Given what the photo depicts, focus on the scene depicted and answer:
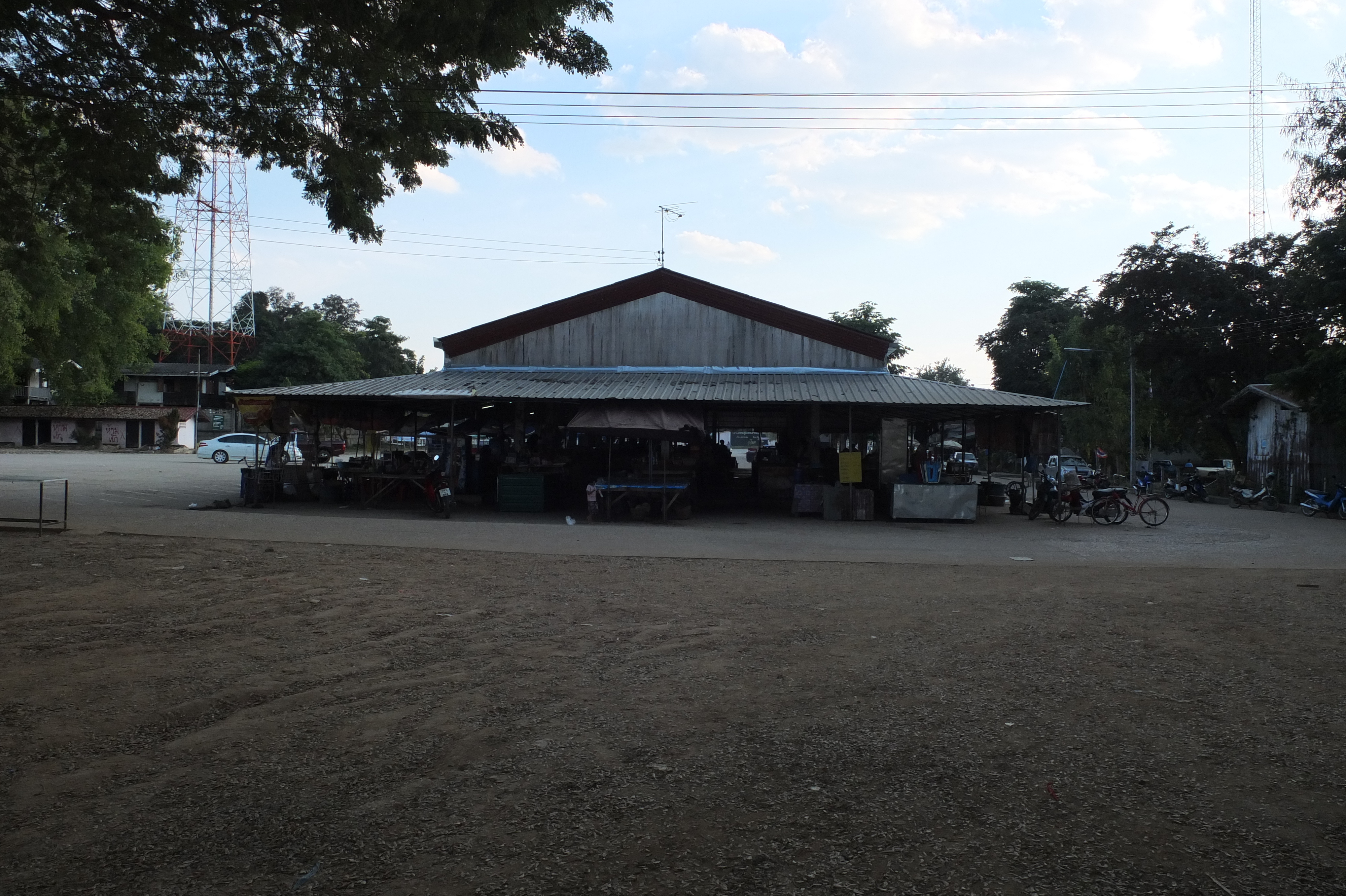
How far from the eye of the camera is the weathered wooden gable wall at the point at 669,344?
2197 centimetres

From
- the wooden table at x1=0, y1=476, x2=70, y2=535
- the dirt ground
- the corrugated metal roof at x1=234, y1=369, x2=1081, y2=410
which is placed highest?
the corrugated metal roof at x1=234, y1=369, x2=1081, y2=410

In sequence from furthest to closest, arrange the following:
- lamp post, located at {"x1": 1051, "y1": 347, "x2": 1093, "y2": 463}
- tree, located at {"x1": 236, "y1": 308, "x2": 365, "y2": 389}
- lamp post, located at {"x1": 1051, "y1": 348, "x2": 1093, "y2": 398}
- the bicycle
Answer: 1. tree, located at {"x1": 236, "y1": 308, "x2": 365, "y2": 389}
2. lamp post, located at {"x1": 1051, "y1": 348, "x2": 1093, "y2": 398}
3. lamp post, located at {"x1": 1051, "y1": 347, "x2": 1093, "y2": 463}
4. the bicycle

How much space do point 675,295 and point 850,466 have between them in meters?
6.62

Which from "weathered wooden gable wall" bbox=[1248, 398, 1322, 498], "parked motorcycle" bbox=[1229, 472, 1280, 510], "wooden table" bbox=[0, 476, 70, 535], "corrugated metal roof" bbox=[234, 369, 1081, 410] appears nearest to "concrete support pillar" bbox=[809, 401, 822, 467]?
"corrugated metal roof" bbox=[234, 369, 1081, 410]

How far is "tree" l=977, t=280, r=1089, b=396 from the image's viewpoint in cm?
5741

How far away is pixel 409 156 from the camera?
1045cm

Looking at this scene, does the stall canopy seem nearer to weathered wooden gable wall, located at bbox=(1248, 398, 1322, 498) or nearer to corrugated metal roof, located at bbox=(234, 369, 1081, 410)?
corrugated metal roof, located at bbox=(234, 369, 1081, 410)

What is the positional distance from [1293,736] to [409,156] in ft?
32.2

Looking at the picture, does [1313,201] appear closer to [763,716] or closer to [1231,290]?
[1231,290]

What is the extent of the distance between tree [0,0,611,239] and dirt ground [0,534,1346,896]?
4957 millimetres

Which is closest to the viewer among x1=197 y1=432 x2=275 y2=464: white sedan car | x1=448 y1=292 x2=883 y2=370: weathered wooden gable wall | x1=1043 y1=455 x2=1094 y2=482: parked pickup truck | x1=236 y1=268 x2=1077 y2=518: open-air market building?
x1=236 y1=268 x2=1077 y2=518: open-air market building

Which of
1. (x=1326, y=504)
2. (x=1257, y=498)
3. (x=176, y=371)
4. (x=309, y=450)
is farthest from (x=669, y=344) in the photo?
(x=176, y=371)

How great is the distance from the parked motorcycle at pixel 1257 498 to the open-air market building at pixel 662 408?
7.47 m

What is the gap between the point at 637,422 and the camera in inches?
680
